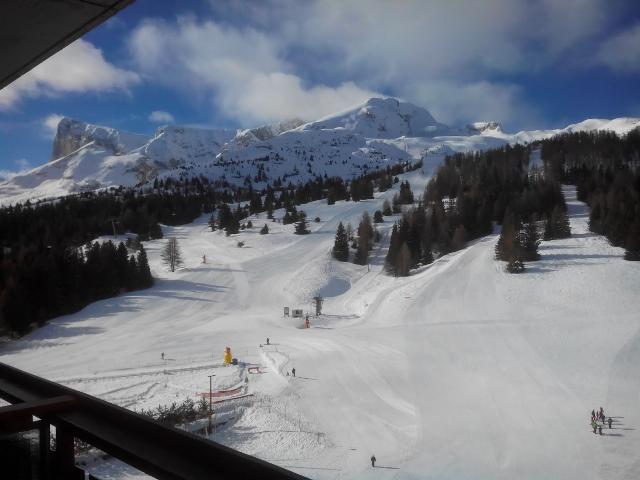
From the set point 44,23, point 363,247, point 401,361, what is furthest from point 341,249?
point 44,23

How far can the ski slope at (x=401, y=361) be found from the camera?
1435 cm

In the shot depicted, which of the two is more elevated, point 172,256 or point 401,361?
point 172,256

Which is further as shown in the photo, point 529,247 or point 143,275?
point 143,275

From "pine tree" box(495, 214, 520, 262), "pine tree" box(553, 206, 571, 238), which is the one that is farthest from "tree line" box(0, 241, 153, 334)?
"pine tree" box(553, 206, 571, 238)

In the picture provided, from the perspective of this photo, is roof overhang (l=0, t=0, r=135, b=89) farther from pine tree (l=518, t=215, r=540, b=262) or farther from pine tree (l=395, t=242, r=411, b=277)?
pine tree (l=395, t=242, r=411, b=277)

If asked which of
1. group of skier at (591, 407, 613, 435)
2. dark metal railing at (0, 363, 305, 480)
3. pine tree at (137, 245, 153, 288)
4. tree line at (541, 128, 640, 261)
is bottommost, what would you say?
group of skier at (591, 407, 613, 435)

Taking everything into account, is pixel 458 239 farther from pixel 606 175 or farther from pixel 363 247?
pixel 606 175

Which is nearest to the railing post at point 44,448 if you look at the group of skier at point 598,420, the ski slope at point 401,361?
the ski slope at point 401,361

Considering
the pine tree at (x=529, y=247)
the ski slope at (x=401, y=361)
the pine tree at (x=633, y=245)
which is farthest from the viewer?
the pine tree at (x=529, y=247)

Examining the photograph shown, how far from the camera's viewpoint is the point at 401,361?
906 inches

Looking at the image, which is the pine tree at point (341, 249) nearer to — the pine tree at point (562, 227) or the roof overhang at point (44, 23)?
the pine tree at point (562, 227)

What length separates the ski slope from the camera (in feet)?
47.1

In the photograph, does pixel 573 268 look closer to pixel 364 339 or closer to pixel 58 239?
pixel 364 339

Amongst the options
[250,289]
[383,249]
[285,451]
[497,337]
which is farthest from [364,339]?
[383,249]
